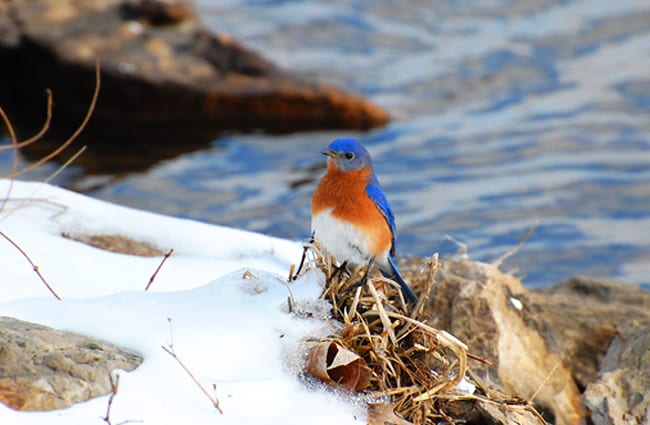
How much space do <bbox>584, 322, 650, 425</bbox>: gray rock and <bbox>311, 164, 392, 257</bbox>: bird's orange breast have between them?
112 cm

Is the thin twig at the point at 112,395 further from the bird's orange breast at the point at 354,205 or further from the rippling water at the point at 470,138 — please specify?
the rippling water at the point at 470,138

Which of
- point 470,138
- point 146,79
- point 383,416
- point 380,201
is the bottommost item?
point 470,138

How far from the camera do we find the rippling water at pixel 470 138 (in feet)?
28.3

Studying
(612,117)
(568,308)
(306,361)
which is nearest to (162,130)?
(612,117)

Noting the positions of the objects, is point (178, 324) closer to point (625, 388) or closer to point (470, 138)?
point (625, 388)

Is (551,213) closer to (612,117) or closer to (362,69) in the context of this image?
(612,117)

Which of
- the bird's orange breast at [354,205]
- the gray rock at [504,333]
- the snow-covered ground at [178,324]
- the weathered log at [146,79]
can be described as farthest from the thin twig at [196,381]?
the weathered log at [146,79]

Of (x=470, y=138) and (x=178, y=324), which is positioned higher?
(x=178, y=324)

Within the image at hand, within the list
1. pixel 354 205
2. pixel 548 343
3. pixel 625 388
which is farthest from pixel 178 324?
pixel 548 343

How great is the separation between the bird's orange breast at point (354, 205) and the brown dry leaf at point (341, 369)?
73 cm

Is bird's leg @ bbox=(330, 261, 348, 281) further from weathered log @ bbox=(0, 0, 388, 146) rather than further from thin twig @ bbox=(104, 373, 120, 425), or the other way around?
weathered log @ bbox=(0, 0, 388, 146)

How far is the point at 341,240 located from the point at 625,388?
Result: 1412mm

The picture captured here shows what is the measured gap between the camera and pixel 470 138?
10.4m

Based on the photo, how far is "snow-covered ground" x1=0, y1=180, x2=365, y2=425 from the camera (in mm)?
3078
